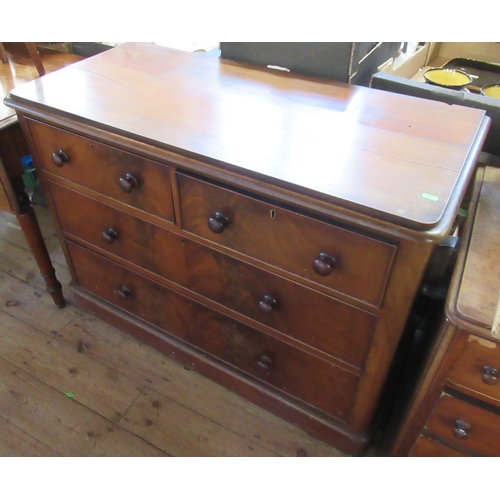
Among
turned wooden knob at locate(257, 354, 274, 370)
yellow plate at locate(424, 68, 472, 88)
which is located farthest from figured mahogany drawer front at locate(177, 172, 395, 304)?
yellow plate at locate(424, 68, 472, 88)

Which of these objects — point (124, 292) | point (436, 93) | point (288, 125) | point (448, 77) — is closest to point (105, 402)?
point (124, 292)

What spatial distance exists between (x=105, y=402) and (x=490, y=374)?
108 cm

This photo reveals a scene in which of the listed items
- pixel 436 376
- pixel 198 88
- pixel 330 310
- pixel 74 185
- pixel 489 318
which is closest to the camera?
pixel 489 318

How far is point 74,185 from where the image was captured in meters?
1.22

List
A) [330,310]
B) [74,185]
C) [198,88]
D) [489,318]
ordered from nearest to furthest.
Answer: [489,318], [330,310], [198,88], [74,185]

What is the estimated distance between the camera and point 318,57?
1147 millimetres

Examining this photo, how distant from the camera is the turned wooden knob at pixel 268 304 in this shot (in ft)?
3.38

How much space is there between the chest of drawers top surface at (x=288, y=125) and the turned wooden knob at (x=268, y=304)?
314mm

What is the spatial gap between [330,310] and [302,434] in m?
0.52

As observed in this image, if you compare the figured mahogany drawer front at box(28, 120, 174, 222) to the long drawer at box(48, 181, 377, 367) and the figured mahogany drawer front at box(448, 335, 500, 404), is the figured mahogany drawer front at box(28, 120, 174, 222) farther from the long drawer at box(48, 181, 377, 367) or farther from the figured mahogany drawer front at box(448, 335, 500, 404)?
the figured mahogany drawer front at box(448, 335, 500, 404)

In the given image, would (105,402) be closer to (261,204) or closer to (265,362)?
(265,362)

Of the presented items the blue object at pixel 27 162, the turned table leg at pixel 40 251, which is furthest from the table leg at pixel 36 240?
the blue object at pixel 27 162

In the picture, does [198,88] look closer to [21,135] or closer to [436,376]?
[21,135]
